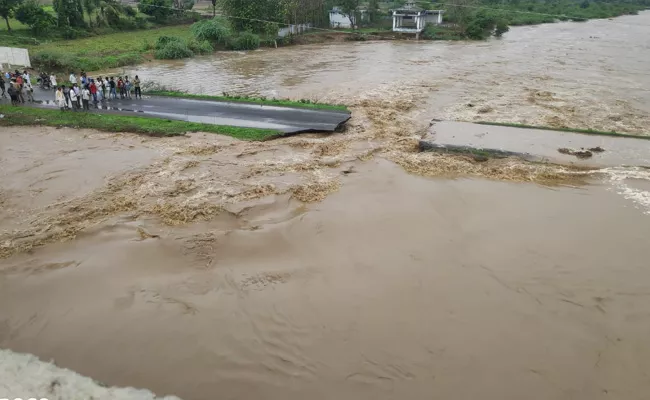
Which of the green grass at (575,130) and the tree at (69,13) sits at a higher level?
the tree at (69,13)

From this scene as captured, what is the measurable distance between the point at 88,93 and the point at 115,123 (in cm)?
267

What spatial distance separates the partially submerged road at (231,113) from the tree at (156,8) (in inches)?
1190

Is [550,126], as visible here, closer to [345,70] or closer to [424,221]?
[424,221]

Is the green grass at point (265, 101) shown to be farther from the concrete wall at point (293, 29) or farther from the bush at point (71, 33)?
the concrete wall at point (293, 29)

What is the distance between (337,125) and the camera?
15.0m

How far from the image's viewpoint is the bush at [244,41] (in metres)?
36.3

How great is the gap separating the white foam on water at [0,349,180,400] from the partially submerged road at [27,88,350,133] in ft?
32.2

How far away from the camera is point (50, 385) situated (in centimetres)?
594

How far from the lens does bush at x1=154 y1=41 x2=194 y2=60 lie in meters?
31.2

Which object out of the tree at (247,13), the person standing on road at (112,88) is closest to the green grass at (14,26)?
the tree at (247,13)

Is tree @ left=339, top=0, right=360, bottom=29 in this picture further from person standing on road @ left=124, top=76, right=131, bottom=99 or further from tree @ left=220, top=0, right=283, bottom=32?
person standing on road @ left=124, top=76, right=131, bottom=99

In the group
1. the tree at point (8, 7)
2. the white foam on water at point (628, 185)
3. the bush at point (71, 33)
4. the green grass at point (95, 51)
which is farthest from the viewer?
the bush at point (71, 33)

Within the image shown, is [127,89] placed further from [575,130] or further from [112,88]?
[575,130]

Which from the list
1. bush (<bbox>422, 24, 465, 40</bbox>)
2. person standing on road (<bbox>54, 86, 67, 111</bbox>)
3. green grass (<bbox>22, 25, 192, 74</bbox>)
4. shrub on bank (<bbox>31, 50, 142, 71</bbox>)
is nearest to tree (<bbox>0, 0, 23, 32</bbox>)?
green grass (<bbox>22, 25, 192, 74</bbox>)
